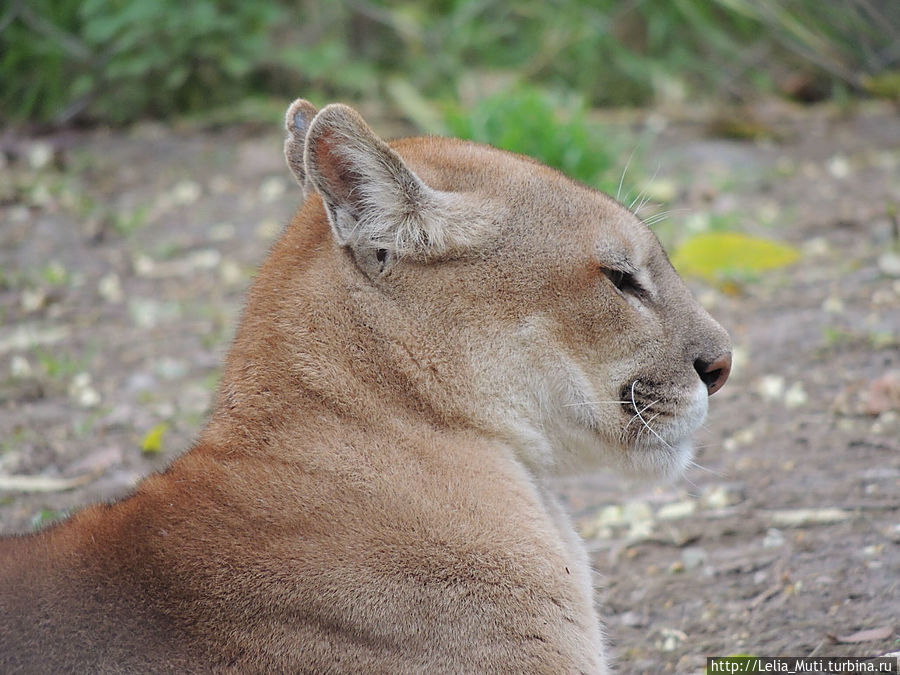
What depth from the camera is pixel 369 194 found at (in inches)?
104

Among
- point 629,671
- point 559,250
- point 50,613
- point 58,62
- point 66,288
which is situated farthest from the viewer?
point 58,62

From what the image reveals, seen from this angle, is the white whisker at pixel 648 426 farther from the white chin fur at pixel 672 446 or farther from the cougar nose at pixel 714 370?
the cougar nose at pixel 714 370

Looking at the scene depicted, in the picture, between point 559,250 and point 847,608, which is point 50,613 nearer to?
point 559,250

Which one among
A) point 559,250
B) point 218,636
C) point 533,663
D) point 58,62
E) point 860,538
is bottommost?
point 58,62

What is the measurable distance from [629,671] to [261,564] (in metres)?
1.32

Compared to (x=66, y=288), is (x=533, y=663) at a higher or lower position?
higher

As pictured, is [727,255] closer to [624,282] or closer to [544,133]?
[544,133]

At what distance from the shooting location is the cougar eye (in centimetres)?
288

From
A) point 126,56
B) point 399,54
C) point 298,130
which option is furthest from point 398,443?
point 399,54

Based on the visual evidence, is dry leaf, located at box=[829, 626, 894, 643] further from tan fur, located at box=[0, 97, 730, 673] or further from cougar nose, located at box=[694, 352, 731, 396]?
cougar nose, located at box=[694, 352, 731, 396]

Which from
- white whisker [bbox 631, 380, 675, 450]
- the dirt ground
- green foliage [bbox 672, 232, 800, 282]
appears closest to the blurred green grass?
the dirt ground

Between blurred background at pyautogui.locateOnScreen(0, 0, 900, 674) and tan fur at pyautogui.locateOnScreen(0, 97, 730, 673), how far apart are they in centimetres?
59

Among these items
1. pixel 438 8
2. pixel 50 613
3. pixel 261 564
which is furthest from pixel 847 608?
pixel 438 8

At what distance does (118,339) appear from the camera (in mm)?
6168
